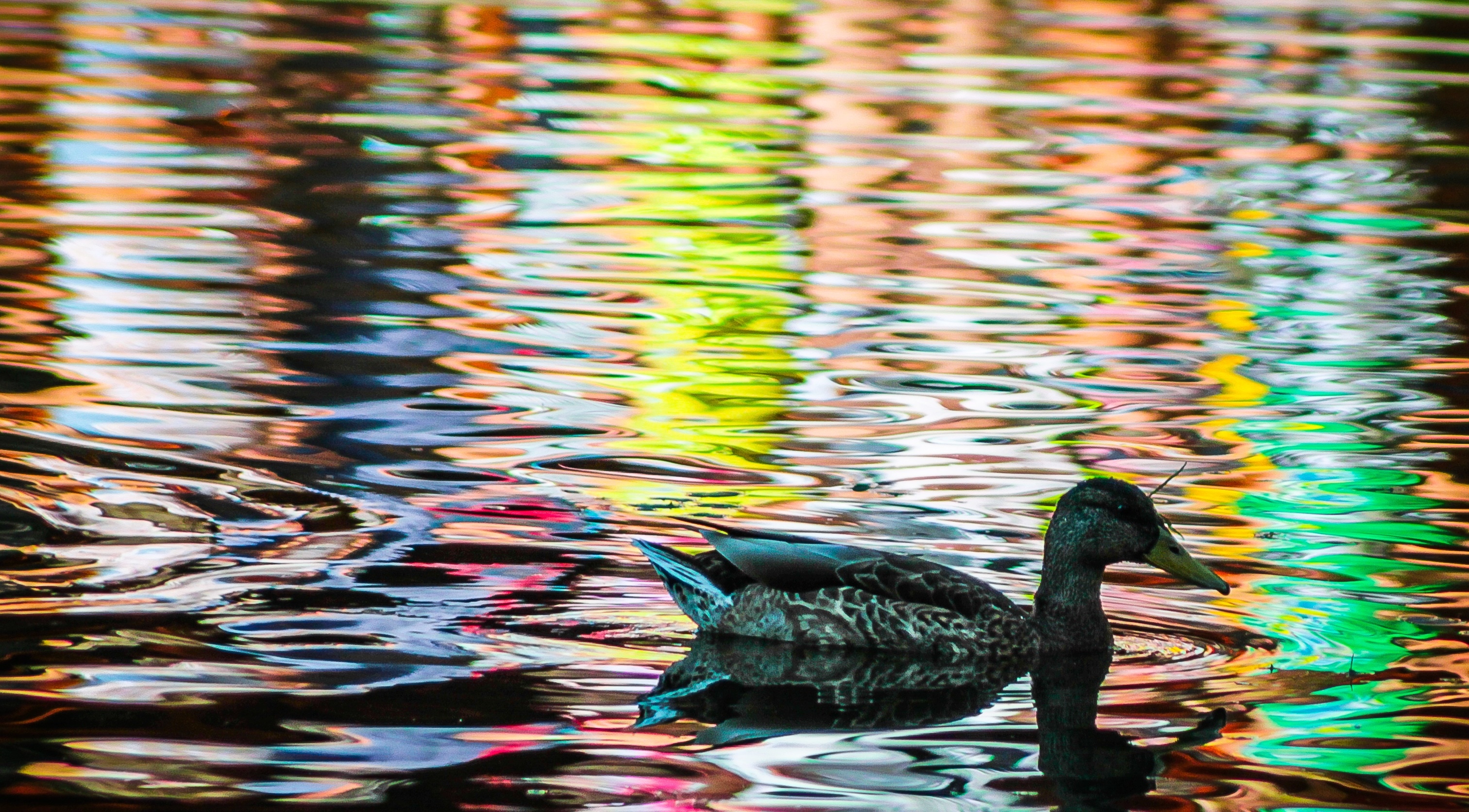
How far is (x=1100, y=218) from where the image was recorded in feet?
52.9

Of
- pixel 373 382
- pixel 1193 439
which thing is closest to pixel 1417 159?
pixel 1193 439

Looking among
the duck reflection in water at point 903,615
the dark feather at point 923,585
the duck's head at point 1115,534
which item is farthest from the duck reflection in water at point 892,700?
the duck's head at point 1115,534

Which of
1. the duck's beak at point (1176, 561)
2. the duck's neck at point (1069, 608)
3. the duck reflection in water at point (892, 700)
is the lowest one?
the duck reflection in water at point (892, 700)

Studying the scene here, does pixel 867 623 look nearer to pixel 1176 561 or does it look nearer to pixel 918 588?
pixel 918 588

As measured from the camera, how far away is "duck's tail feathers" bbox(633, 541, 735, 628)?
7.04m

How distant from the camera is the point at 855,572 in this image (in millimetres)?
7102

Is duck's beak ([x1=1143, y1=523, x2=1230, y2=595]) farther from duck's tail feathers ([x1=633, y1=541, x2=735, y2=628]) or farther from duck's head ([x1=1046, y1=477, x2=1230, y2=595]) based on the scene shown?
duck's tail feathers ([x1=633, y1=541, x2=735, y2=628])

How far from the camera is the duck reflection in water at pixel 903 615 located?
679 centimetres

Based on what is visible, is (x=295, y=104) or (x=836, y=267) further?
(x=295, y=104)

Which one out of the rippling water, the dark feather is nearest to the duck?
the dark feather

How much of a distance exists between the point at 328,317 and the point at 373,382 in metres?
1.55

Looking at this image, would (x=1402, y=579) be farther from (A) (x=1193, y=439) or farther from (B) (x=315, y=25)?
(B) (x=315, y=25)

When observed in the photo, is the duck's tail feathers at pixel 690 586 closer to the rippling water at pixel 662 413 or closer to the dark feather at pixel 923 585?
the rippling water at pixel 662 413

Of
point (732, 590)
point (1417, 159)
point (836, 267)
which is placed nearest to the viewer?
point (732, 590)
